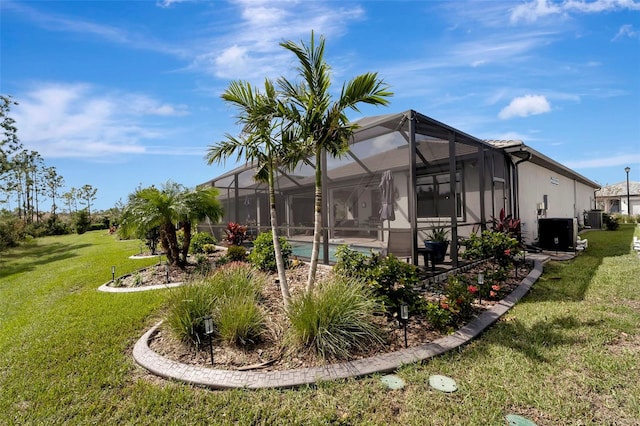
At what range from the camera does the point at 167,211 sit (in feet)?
25.6

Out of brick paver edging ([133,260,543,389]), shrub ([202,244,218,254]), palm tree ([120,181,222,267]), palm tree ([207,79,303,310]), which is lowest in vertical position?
brick paver edging ([133,260,543,389])

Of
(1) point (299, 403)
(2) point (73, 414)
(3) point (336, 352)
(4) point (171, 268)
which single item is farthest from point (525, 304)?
(4) point (171, 268)

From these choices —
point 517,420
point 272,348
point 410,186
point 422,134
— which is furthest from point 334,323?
point 422,134

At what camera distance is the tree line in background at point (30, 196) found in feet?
68.3

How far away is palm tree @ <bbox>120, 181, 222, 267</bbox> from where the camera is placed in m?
7.68

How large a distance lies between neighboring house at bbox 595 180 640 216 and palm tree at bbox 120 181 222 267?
1745 inches

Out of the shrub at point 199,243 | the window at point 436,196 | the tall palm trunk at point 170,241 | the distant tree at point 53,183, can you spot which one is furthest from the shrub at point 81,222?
the window at point 436,196

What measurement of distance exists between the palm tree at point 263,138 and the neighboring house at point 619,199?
44267 mm

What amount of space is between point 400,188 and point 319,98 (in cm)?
571

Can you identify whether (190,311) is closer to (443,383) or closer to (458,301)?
(443,383)

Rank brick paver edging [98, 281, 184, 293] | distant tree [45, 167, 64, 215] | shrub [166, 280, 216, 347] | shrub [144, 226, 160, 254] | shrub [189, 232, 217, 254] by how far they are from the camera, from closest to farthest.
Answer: shrub [166, 280, 216, 347], brick paver edging [98, 281, 184, 293], shrub [189, 232, 217, 254], shrub [144, 226, 160, 254], distant tree [45, 167, 64, 215]

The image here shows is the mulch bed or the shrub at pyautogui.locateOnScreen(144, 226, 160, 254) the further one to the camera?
the shrub at pyautogui.locateOnScreen(144, 226, 160, 254)

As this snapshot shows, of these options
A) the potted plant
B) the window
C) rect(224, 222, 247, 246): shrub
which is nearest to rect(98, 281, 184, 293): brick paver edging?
rect(224, 222, 247, 246): shrub

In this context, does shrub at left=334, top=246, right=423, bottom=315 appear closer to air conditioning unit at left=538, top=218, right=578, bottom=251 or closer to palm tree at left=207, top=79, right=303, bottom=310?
palm tree at left=207, top=79, right=303, bottom=310
